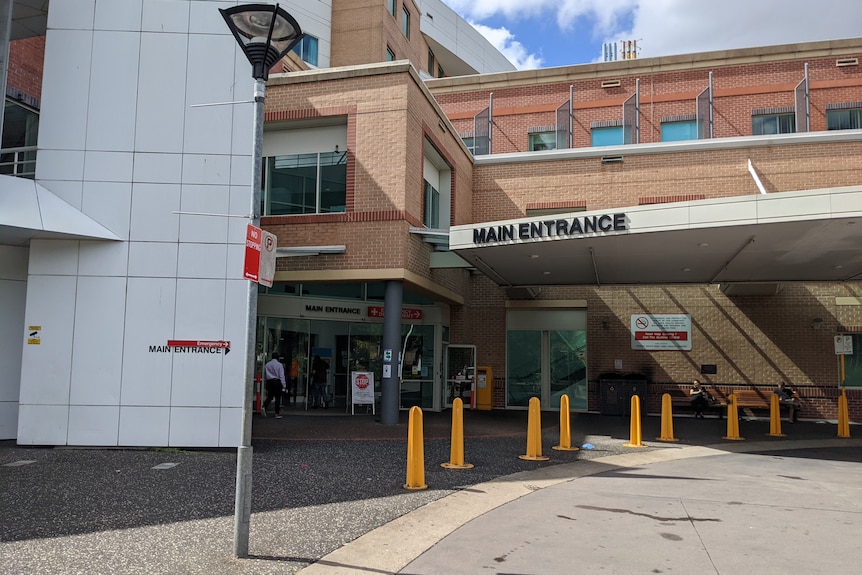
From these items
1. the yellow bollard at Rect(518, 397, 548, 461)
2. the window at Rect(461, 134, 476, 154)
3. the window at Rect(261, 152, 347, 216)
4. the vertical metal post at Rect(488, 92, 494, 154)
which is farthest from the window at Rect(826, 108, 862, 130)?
the yellow bollard at Rect(518, 397, 548, 461)

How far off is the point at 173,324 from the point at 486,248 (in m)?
6.40

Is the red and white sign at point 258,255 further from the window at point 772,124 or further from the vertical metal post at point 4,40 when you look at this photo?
the window at point 772,124

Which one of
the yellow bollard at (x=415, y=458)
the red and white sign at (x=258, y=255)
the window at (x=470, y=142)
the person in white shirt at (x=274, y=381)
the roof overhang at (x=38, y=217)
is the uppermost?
the window at (x=470, y=142)

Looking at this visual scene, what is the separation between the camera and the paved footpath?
588 centimetres

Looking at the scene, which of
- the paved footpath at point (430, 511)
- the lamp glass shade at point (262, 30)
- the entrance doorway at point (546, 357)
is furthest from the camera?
the entrance doorway at point (546, 357)

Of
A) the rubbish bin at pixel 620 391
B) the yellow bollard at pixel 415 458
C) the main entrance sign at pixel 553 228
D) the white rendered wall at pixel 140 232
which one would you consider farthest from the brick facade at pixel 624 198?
the yellow bollard at pixel 415 458

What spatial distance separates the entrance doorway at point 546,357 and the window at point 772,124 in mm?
A: 9206

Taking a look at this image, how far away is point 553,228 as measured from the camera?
13.5 metres

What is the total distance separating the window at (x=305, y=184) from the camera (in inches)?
653

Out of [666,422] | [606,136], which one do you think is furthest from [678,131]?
[666,422]

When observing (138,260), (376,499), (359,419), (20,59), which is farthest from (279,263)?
(376,499)

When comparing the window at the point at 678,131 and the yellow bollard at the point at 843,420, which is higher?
the window at the point at 678,131

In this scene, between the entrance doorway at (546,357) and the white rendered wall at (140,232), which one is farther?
the entrance doorway at (546,357)

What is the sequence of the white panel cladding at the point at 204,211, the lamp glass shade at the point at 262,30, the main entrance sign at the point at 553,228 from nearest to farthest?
1. the lamp glass shade at the point at 262,30
2. the white panel cladding at the point at 204,211
3. the main entrance sign at the point at 553,228
